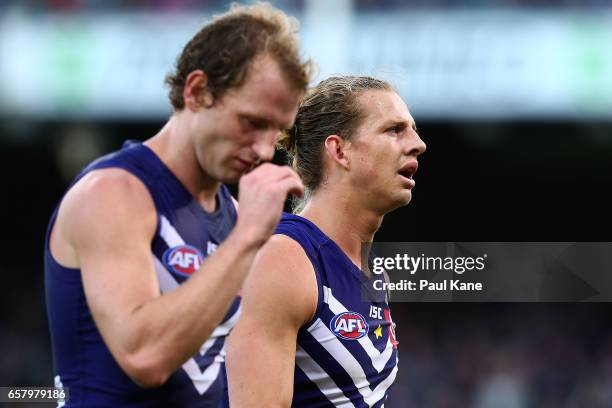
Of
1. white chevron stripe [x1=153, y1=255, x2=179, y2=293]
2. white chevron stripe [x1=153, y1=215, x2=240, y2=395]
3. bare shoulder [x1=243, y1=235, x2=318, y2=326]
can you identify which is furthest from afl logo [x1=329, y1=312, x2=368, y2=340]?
white chevron stripe [x1=153, y1=255, x2=179, y2=293]

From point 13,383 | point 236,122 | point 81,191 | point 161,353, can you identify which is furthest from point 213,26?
point 13,383

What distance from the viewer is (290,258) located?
403 centimetres

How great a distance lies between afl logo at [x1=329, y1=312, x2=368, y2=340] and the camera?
4066 millimetres


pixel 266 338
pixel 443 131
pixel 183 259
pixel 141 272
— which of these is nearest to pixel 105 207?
pixel 141 272

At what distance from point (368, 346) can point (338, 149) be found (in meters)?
0.91

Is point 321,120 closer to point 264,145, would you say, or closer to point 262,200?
point 264,145

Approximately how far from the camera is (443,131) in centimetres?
1412

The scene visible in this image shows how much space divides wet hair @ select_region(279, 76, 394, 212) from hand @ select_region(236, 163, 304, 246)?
162cm

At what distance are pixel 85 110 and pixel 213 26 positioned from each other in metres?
10.4

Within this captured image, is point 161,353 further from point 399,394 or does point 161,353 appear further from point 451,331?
point 451,331

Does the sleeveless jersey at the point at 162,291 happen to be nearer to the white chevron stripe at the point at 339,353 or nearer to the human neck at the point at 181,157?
the human neck at the point at 181,157

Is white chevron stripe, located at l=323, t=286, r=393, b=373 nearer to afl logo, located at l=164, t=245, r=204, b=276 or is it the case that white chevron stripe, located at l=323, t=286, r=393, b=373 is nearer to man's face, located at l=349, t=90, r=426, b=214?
man's face, located at l=349, t=90, r=426, b=214

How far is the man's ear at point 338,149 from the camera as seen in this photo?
444 centimetres

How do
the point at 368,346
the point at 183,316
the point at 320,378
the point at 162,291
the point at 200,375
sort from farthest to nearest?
1. the point at 368,346
2. the point at 320,378
3. the point at 200,375
4. the point at 162,291
5. the point at 183,316
